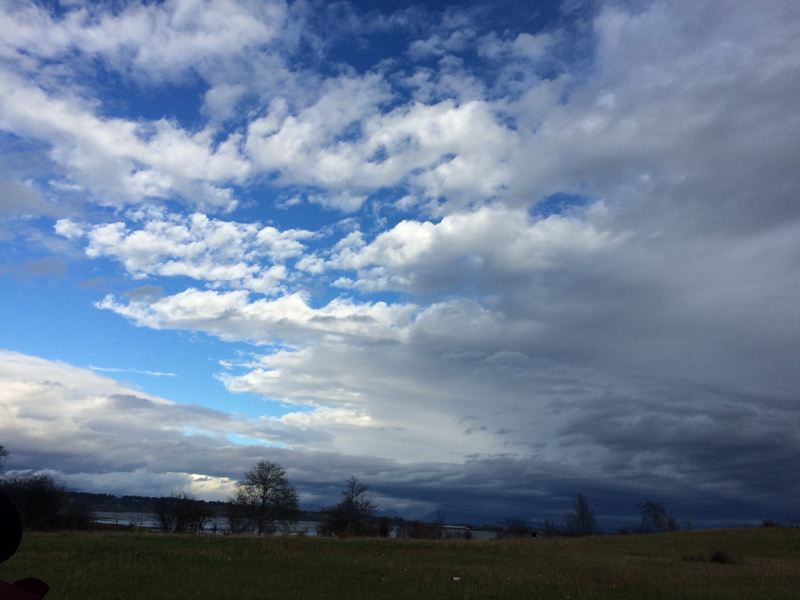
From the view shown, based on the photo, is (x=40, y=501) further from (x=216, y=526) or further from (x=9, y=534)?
(x=9, y=534)

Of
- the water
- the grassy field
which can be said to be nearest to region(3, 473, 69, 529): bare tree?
the water

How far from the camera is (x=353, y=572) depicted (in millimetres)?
24922

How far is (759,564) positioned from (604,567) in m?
15.3

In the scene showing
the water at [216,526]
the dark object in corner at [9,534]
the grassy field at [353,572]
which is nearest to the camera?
the dark object in corner at [9,534]

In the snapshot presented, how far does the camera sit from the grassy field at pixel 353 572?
1952 centimetres

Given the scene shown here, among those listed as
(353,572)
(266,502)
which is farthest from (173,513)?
(353,572)

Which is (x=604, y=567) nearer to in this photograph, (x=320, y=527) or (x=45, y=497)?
(x=320, y=527)

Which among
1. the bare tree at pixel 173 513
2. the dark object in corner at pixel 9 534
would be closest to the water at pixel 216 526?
the bare tree at pixel 173 513

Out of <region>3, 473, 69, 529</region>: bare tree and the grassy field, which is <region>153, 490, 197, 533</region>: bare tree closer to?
<region>3, 473, 69, 529</region>: bare tree

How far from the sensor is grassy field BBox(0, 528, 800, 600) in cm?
1952

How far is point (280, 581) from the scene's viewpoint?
21.8 m

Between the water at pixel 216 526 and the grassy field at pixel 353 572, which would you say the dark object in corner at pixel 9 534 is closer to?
the grassy field at pixel 353 572

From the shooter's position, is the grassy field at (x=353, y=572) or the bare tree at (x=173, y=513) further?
the bare tree at (x=173, y=513)

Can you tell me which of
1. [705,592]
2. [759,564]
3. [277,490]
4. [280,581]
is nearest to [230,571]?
[280,581]
